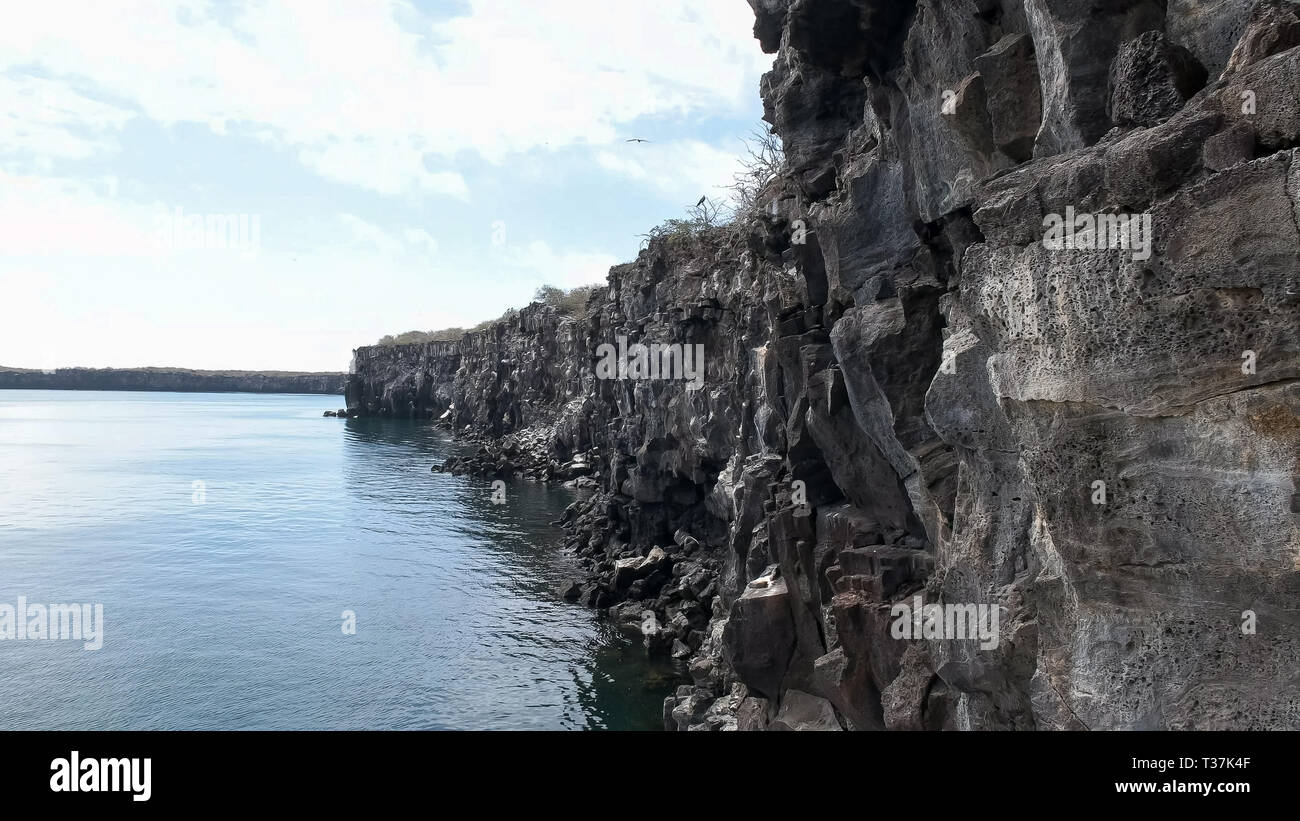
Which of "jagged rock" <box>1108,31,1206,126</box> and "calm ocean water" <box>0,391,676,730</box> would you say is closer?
"jagged rock" <box>1108,31,1206,126</box>

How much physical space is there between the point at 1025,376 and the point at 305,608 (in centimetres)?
3524

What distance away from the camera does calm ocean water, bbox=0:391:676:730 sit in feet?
91.5

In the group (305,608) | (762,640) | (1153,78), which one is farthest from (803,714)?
(305,608)

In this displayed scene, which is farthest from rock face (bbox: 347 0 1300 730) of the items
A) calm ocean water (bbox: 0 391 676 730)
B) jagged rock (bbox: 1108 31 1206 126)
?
calm ocean water (bbox: 0 391 676 730)

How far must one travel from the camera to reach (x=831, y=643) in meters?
19.1

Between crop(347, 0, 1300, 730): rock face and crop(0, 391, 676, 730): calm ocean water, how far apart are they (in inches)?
264

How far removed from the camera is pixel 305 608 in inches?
1515

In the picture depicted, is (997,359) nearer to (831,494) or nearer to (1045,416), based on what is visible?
(1045,416)

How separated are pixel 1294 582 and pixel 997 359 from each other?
415 cm

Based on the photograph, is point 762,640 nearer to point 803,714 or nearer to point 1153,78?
point 803,714

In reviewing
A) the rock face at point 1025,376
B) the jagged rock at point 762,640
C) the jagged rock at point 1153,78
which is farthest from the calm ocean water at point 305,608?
the jagged rock at point 1153,78

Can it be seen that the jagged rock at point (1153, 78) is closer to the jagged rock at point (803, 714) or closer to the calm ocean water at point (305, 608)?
the jagged rock at point (803, 714)

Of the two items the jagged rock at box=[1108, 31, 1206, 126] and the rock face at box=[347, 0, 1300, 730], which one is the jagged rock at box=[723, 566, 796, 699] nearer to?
the rock face at box=[347, 0, 1300, 730]

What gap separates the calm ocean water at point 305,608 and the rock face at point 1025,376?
6.70 meters
